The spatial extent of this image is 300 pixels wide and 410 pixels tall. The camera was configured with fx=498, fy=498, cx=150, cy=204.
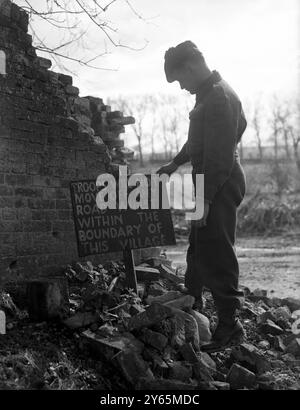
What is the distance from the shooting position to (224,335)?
4.30 meters

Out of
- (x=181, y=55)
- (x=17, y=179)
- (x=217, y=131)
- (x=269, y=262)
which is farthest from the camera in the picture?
(x=269, y=262)

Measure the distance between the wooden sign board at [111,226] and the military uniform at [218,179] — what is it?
1.36 m

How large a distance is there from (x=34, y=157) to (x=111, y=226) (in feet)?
4.38

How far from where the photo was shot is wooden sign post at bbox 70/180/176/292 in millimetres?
5500

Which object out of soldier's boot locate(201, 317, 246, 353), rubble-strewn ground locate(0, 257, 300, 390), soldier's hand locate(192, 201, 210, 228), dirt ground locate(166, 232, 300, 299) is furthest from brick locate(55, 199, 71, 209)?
soldier's boot locate(201, 317, 246, 353)

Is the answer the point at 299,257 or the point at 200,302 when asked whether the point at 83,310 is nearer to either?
the point at 200,302

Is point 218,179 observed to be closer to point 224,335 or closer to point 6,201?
point 224,335

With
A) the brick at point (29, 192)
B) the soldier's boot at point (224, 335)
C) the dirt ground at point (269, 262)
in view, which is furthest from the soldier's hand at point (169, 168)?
the dirt ground at point (269, 262)

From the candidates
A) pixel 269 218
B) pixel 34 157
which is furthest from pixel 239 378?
pixel 269 218

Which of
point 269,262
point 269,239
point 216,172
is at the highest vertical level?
point 216,172

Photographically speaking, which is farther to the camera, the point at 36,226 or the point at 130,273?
the point at 36,226

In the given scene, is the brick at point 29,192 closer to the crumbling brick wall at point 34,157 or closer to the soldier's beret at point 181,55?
the crumbling brick wall at point 34,157

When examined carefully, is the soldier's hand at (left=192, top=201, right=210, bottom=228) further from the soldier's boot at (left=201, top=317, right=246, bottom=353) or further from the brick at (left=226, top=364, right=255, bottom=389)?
the brick at (left=226, top=364, right=255, bottom=389)
